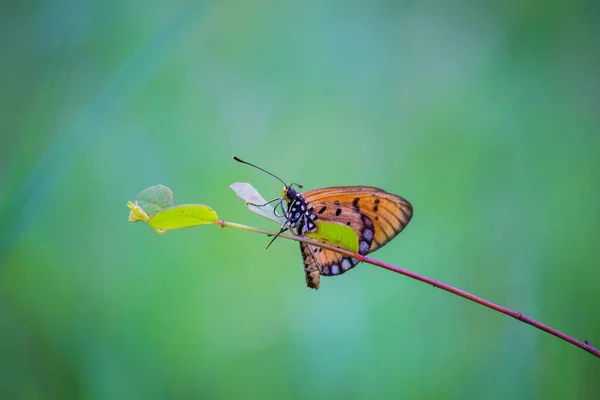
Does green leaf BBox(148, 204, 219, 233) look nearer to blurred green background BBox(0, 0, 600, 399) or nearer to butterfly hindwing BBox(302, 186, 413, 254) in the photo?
butterfly hindwing BBox(302, 186, 413, 254)

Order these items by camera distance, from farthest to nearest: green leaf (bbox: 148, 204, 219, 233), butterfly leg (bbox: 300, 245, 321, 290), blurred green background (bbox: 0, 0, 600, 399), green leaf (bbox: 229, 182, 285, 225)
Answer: blurred green background (bbox: 0, 0, 600, 399), butterfly leg (bbox: 300, 245, 321, 290), green leaf (bbox: 229, 182, 285, 225), green leaf (bbox: 148, 204, 219, 233)

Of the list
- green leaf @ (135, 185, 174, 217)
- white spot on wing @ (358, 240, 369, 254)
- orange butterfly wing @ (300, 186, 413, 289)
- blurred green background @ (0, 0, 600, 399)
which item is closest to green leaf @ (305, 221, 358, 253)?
green leaf @ (135, 185, 174, 217)

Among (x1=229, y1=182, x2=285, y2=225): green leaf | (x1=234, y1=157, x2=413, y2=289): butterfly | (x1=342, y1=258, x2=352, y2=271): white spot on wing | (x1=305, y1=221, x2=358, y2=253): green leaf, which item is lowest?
(x1=305, y1=221, x2=358, y2=253): green leaf

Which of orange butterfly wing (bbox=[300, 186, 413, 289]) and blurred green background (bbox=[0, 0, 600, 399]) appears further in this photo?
blurred green background (bbox=[0, 0, 600, 399])

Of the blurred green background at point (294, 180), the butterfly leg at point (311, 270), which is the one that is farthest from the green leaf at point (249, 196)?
the blurred green background at point (294, 180)

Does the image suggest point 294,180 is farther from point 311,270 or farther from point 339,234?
point 339,234

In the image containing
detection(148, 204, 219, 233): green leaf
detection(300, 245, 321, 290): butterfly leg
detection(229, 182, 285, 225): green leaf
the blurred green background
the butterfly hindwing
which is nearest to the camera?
detection(148, 204, 219, 233): green leaf

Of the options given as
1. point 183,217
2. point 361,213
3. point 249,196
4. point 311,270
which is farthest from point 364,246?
point 183,217
